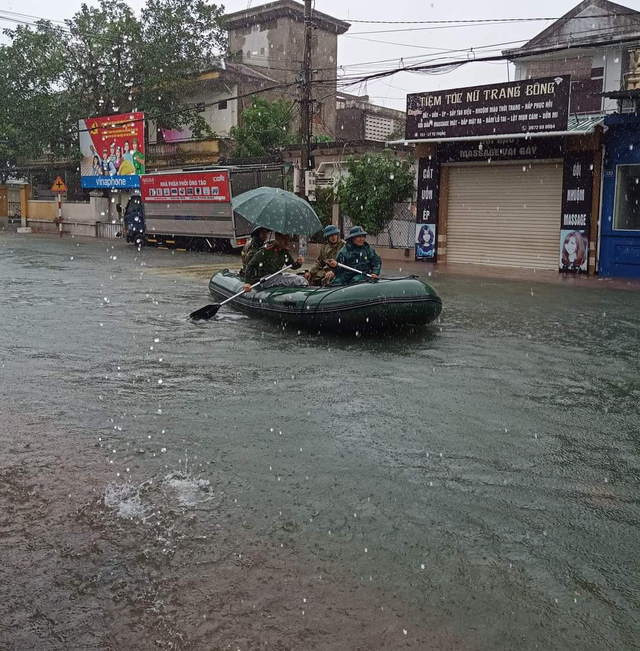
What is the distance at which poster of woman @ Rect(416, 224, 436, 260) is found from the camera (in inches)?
926

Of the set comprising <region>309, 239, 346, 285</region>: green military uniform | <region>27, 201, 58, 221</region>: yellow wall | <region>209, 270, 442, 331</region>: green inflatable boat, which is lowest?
<region>209, 270, 442, 331</region>: green inflatable boat

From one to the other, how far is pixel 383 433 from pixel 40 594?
3109 millimetres

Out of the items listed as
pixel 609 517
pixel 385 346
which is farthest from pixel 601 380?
pixel 609 517

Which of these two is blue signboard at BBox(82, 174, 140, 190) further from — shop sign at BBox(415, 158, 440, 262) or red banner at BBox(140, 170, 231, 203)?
shop sign at BBox(415, 158, 440, 262)

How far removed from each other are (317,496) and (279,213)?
6376 mm

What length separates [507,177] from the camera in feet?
71.7

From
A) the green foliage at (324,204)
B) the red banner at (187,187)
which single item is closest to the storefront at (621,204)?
the green foliage at (324,204)

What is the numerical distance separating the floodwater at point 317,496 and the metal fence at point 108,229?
29.6m

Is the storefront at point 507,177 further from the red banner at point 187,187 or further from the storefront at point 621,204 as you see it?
the red banner at point 187,187

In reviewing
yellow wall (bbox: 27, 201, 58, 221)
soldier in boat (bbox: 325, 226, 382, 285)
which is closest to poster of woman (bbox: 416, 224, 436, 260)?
soldier in boat (bbox: 325, 226, 382, 285)

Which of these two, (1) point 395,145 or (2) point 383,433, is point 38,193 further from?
(2) point 383,433

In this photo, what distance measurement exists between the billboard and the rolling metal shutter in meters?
18.0

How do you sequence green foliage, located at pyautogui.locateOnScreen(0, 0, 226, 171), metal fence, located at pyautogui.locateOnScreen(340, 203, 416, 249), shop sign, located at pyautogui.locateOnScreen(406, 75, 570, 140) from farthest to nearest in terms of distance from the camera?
1. green foliage, located at pyautogui.locateOnScreen(0, 0, 226, 171)
2. metal fence, located at pyautogui.locateOnScreen(340, 203, 416, 249)
3. shop sign, located at pyautogui.locateOnScreen(406, 75, 570, 140)

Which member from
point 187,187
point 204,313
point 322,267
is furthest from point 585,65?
point 204,313
